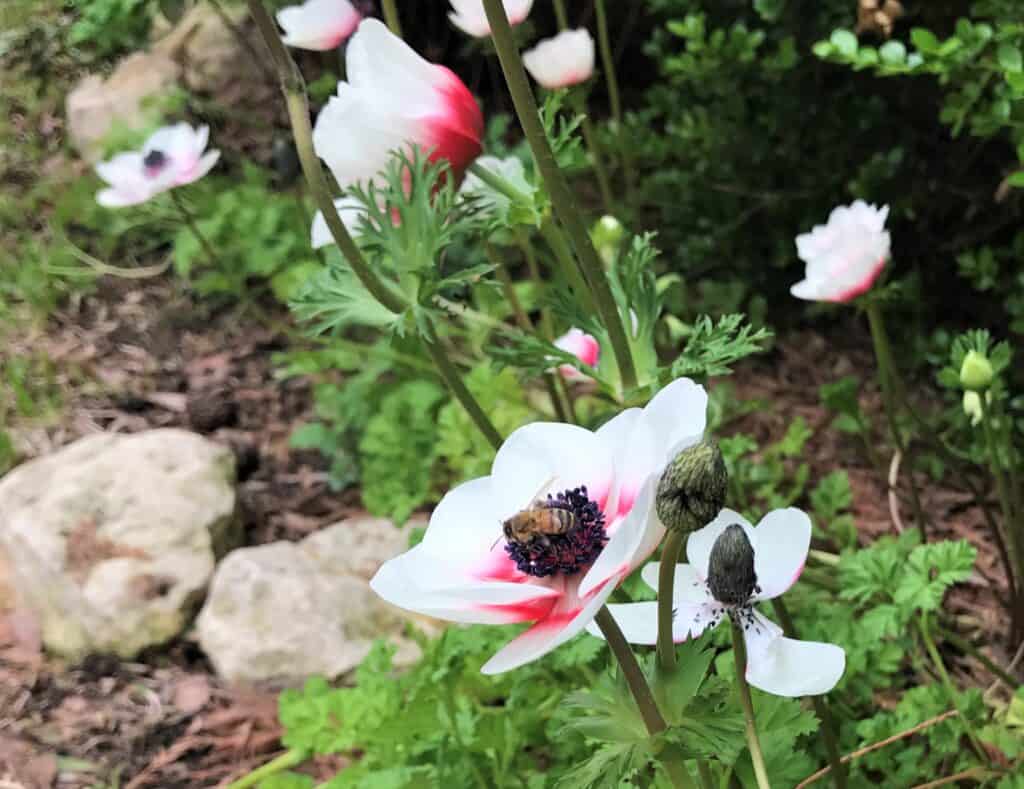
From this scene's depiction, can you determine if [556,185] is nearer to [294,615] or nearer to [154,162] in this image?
[294,615]

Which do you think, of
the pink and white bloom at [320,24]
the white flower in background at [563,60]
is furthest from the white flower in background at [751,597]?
the white flower in background at [563,60]

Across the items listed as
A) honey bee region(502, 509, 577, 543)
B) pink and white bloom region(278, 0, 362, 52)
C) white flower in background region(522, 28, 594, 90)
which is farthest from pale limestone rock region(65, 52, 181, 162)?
honey bee region(502, 509, 577, 543)

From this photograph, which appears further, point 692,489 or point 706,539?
point 706,539

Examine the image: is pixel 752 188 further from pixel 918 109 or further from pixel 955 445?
pixel 955 445

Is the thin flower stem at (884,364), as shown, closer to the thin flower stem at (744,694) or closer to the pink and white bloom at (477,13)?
the pink and white bloom at (477,13)

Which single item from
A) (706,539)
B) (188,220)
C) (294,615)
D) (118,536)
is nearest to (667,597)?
(706,539)

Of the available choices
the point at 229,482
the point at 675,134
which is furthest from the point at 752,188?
the point at 229,482
